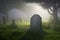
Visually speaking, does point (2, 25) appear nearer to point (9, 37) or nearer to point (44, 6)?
point (9, 37)

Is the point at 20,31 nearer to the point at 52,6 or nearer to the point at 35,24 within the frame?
the point at 35,24

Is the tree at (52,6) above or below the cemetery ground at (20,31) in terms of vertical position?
above

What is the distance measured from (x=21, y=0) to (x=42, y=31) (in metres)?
0.76

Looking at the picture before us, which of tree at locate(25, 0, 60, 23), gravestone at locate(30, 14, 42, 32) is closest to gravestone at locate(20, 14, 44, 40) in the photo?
gravestone at locate(30, 14, 42, 32)

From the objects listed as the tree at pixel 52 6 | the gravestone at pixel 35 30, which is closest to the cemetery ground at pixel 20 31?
the gravestone at pixel 35 30

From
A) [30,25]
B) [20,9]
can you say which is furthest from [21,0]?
[30,25]

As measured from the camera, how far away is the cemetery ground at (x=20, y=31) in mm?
5027

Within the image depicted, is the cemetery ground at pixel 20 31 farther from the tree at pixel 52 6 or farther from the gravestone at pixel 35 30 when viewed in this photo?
the tree at pixel 52 6

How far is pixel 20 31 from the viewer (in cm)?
505

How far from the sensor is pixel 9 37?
5043 mm

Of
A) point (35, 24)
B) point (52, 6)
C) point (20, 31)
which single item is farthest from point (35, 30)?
point (52, 6)

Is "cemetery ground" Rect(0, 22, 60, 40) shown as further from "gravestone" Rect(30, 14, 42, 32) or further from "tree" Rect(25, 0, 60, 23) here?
"tree" Rect(25, 0, 60, 23)

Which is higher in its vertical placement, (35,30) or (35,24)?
(35,24)

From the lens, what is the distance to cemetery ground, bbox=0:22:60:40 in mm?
5027
